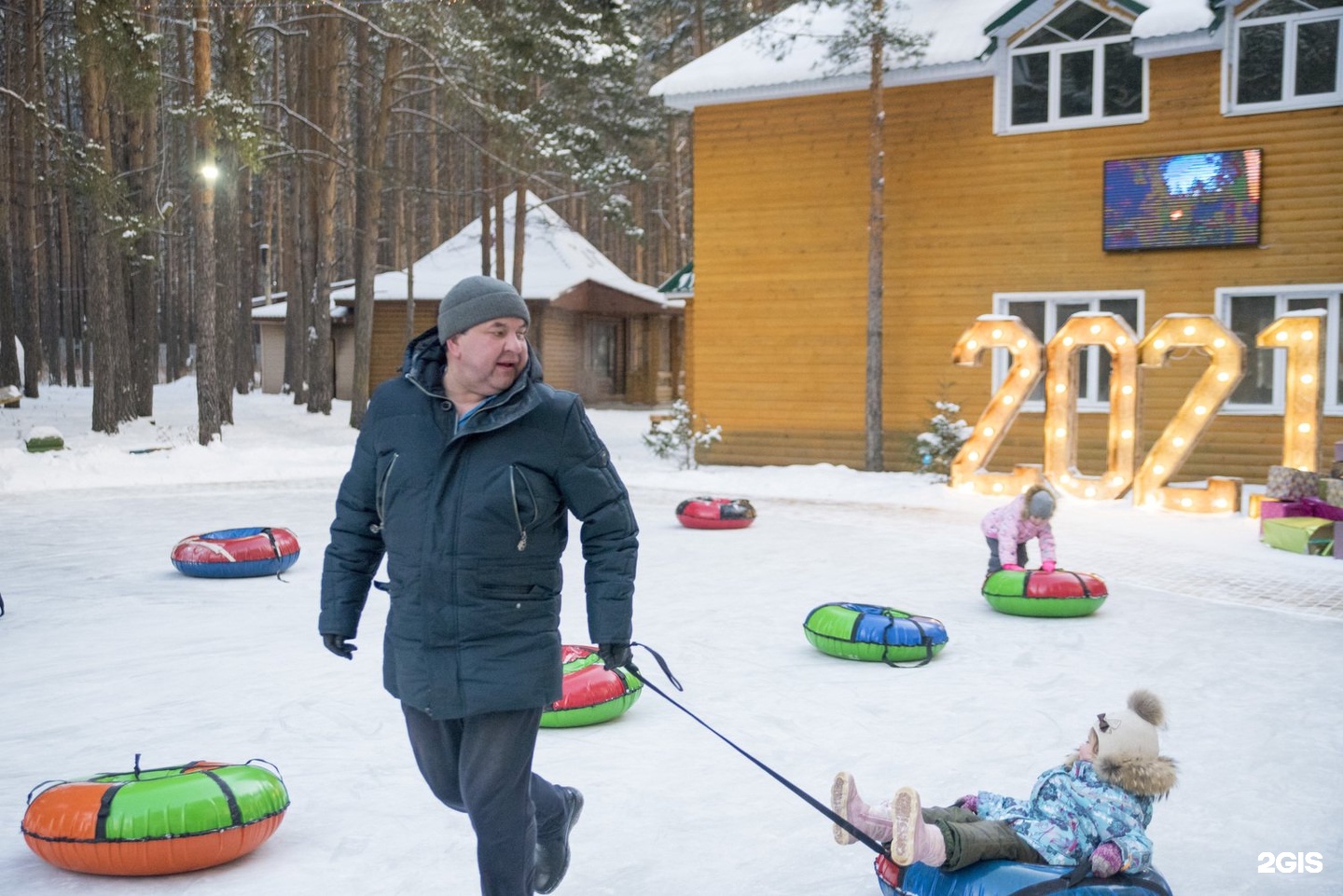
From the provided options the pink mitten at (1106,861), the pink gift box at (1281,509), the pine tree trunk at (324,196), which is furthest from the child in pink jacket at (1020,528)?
the pine tree trunk at (324,196)

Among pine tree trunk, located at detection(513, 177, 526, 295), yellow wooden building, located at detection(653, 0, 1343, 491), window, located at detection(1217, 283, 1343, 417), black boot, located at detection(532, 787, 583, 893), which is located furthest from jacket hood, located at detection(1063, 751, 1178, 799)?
pine tree trunk, located at detection(513, 177, 526, 295)

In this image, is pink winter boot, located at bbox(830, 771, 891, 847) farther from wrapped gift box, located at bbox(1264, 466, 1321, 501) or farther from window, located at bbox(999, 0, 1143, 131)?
window, located at bbox(999, 0, 1143, 131)

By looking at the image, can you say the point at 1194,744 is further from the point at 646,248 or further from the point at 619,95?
the point at 646,248

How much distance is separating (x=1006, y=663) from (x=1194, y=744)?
1.67 metres

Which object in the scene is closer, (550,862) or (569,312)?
(550,862)

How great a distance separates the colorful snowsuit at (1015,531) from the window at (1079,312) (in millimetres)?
8602

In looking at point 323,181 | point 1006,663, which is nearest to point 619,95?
point 323,181

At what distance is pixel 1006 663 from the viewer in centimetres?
737

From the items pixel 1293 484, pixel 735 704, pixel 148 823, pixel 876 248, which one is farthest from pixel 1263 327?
pixel 148 823

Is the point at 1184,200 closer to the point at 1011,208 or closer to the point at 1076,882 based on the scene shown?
the point at 1011,208

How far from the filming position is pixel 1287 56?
16.1 meters

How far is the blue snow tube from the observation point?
3.57 meters

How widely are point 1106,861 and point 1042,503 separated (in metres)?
5.52

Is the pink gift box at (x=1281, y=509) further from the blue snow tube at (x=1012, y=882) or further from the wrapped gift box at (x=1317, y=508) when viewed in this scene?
the blue snow tube at (x=1012, y=882)
